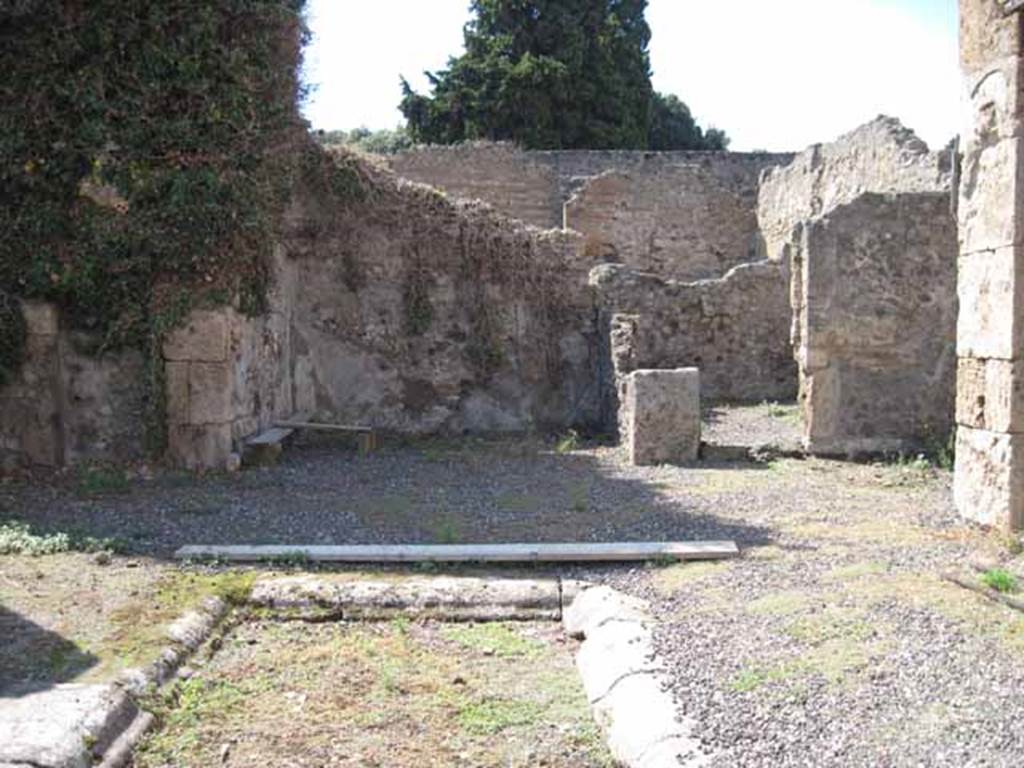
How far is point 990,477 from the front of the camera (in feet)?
21.9

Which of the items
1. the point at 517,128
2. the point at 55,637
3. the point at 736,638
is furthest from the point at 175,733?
the point at 517,128

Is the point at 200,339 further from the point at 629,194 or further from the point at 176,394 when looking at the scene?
the point at 629,194

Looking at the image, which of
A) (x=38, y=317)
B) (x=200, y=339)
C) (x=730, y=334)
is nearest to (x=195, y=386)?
(x=200, y=339)

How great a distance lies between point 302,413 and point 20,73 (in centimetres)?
479

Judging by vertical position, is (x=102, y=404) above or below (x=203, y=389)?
below

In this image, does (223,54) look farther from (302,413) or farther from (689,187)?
(689,187)

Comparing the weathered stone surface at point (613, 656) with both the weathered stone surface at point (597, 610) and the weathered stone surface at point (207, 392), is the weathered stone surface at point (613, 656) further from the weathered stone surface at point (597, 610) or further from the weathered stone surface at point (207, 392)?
the weathered stone surface at point (207, 392)

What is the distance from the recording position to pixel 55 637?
4.80 meters

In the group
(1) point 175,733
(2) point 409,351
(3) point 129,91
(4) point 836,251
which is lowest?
(1) point 175,733

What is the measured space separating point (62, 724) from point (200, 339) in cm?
625

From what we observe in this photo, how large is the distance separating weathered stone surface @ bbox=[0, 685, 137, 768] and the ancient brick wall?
16459 millimetres

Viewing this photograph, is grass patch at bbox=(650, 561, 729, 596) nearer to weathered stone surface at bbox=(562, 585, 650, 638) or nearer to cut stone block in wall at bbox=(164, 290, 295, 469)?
weathered stone surface at bbox=(562, 585, 650, 638)

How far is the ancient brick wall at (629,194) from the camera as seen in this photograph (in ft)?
65.5

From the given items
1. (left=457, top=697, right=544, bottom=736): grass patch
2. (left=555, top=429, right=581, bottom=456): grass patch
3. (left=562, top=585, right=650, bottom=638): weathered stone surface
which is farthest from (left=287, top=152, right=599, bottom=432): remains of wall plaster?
(left=457, top=697, right=544, bottom=736): grass patch
